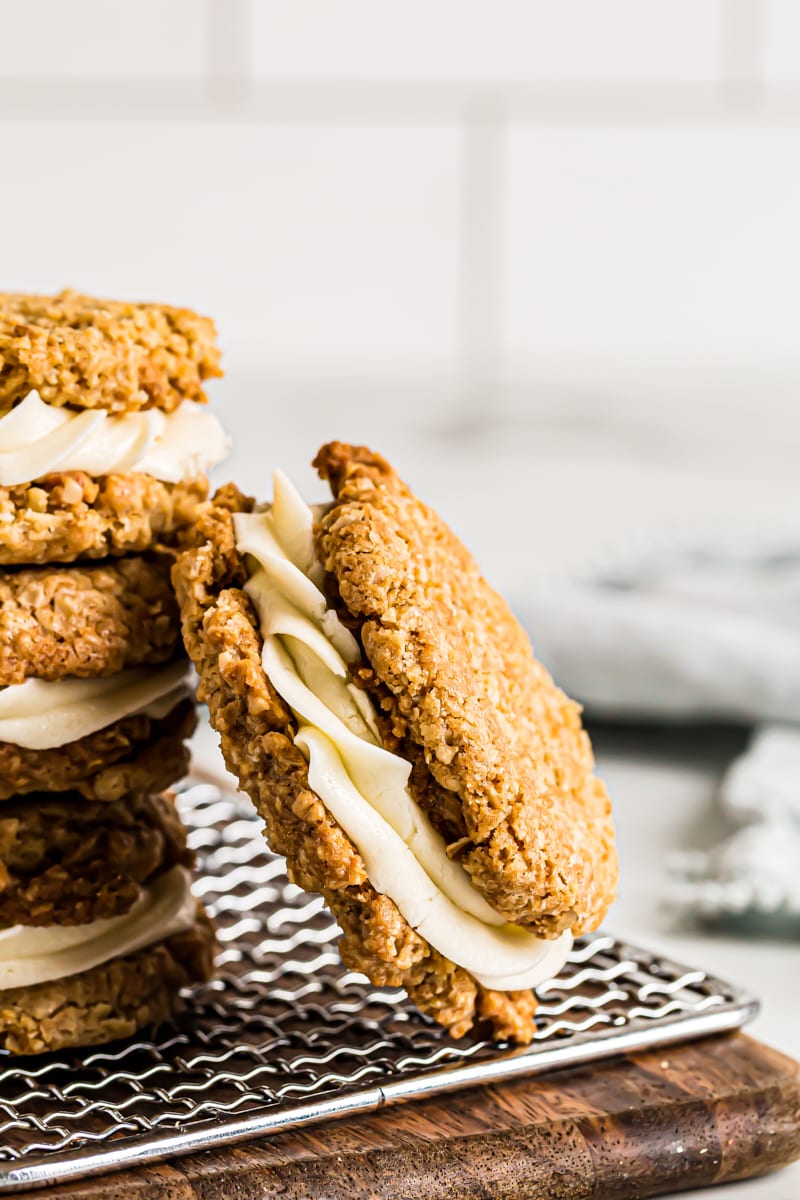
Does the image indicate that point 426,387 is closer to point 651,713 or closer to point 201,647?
point 651,713

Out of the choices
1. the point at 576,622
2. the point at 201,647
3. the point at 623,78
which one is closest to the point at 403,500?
the point at 201,647

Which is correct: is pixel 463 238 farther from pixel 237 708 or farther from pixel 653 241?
pixel 237 708

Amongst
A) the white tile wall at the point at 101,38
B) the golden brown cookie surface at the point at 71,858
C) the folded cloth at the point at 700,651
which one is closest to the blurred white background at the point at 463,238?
the white tile wall at the point at 101,38

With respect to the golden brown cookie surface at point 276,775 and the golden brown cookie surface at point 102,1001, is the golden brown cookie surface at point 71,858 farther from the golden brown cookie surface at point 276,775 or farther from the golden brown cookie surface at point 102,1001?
the golden brown cookie surface at point 276,775

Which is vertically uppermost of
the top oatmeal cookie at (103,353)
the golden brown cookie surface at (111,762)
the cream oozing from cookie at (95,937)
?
the top oatmeal cookie at (103,353)

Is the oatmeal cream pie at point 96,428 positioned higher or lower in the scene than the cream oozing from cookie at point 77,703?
higher

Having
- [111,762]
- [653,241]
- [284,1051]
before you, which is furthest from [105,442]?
[653,241]

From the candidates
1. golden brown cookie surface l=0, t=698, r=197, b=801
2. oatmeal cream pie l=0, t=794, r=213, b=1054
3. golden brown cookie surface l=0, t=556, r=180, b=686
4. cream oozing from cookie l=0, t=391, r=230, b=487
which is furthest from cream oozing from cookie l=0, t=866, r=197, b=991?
cream oozing from cookie l=0, t=391, r=230, b=487

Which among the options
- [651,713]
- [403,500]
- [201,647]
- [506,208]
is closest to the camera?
[201,647]
